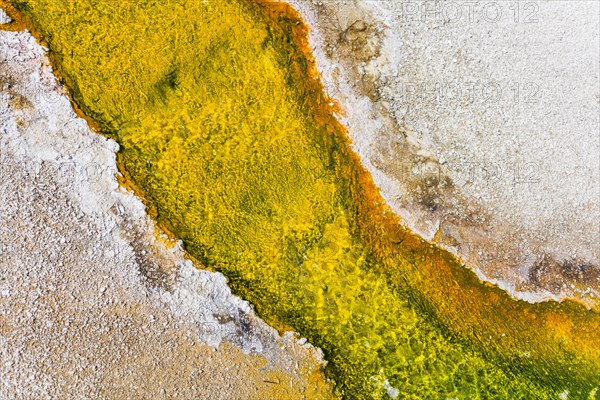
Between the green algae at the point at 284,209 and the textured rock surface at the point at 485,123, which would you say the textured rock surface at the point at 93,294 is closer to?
the green algae at the point at 284,209

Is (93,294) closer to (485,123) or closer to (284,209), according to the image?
(284,209)

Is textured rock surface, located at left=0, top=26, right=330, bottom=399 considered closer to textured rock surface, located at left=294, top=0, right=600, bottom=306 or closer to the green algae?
the green algae

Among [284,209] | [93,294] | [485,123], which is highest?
[485,123]

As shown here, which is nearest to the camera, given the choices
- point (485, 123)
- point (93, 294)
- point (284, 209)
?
point (93, 294)

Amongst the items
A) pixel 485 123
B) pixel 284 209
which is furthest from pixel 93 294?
pixel 485 123

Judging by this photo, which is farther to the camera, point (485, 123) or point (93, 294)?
point (485, 123)

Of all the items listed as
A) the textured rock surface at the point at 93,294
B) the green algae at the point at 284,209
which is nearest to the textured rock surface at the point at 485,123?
the green algae at the point at 284,209

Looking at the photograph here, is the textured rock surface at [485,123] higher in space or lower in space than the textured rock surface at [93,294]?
higher

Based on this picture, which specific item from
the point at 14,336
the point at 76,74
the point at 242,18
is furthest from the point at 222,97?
the point at 14,336
